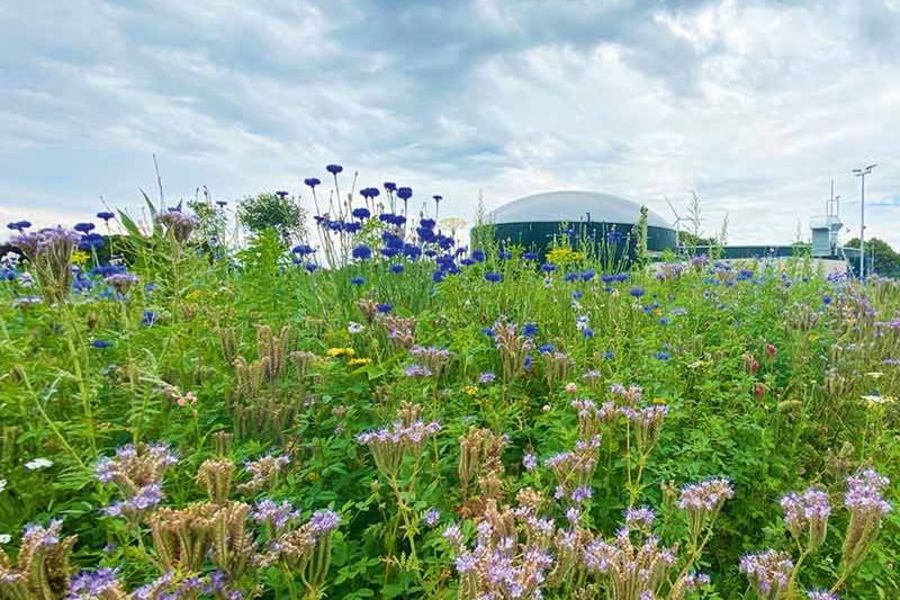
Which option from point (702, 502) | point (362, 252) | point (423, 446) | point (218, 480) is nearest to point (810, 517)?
point (702, 502)

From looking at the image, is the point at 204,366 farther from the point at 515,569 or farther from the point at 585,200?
the point at 585,200

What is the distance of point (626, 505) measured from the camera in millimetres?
2102

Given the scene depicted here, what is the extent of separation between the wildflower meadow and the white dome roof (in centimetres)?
3533

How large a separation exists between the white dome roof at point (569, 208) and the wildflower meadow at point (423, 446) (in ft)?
116

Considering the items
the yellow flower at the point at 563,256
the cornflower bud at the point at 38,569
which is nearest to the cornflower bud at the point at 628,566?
the cornflower bud at the point at 38,569

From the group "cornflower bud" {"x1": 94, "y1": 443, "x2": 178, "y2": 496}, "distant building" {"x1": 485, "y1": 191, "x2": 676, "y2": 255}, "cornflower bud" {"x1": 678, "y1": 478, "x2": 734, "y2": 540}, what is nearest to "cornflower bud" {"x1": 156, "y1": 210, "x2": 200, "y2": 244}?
"cornflower bud" {"x1": 94, "y1": 443, "x2": 178, "y2": 496}

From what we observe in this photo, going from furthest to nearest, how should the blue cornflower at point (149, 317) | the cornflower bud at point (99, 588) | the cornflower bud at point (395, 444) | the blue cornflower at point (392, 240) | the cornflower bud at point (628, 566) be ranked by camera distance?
the blue cornflower at point (392, 240) → the blue cornflower at point (149, 317) → the cornflower bud at point (395, 444) → the cornflower bud at point (628, 566) → the cornflower bud at point (99, 588)

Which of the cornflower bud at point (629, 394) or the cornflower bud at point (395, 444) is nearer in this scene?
the cornflower bud at point (395, 444)

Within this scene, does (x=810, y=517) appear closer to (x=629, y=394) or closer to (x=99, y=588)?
(x=629, y=394)

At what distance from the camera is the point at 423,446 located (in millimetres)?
1683

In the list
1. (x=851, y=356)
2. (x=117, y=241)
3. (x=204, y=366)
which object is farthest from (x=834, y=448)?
(x=117, y=241)

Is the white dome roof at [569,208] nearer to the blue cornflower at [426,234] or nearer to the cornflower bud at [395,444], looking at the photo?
the blue cornflower at [426,234]

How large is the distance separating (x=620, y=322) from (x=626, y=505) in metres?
2.22

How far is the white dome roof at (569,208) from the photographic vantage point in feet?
130
